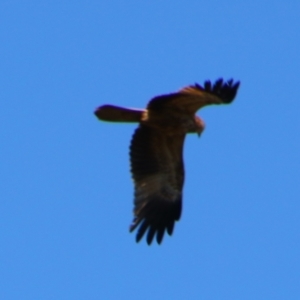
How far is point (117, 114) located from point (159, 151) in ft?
3.60

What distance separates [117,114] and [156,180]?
→ 1289 millimetres

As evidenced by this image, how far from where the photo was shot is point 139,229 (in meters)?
14.3

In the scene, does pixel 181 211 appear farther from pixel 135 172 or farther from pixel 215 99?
pixel 215 99

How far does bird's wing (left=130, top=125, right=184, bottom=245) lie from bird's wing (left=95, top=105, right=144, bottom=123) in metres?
0.30

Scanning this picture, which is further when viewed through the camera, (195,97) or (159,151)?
(159,151)

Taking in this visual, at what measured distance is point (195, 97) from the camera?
13.5 m

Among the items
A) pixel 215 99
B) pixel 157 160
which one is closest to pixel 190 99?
pixel 215 99

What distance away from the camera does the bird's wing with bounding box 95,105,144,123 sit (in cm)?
1358

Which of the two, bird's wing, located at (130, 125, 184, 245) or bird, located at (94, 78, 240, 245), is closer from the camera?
bird, located at (94, 78, 240, 245)

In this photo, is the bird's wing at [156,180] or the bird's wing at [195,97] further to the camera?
the bird's wing at [156,180]

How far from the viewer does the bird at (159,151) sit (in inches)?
537

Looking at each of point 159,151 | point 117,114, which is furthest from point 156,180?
point 117,114

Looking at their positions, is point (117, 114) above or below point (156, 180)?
above

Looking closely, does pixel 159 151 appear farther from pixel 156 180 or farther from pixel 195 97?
pixel 195 97
